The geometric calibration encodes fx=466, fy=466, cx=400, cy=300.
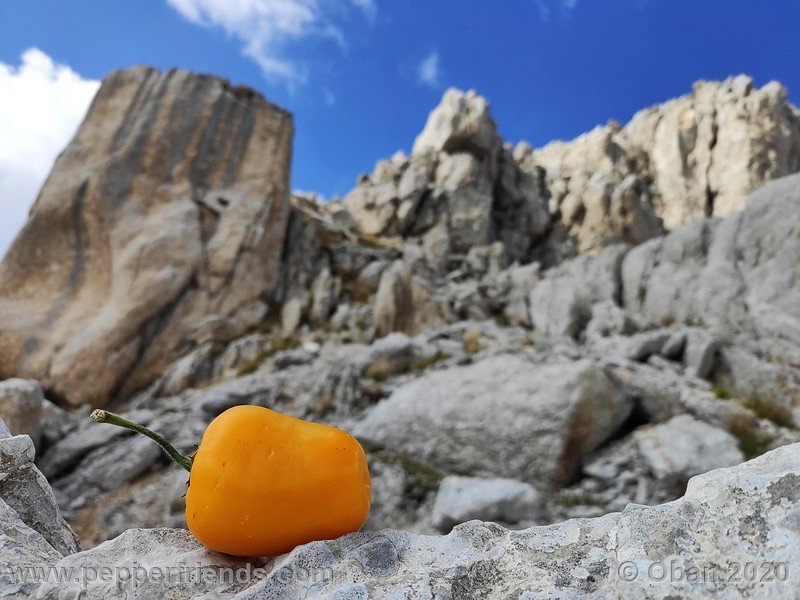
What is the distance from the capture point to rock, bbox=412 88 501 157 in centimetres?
5422

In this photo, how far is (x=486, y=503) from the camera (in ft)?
25.0

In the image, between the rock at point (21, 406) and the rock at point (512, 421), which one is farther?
the rock at point (21, 406)

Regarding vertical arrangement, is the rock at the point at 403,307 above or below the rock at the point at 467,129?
below

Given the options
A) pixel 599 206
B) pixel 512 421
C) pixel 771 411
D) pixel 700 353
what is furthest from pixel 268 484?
pixel 599 206

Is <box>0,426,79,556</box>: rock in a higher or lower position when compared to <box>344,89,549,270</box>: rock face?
lower

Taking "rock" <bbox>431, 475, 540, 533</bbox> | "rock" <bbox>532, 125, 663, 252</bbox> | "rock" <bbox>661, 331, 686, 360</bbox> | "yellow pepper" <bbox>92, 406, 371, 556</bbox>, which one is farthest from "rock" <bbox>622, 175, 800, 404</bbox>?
"rock" <bbox>532, 125, 663, 252</bbox>

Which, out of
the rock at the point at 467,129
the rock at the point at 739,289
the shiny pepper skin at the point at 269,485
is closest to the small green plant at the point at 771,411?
the rock at the point at 739,289

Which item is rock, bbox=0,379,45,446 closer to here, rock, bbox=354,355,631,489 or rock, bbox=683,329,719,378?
rock, bbox=354,355,631,489

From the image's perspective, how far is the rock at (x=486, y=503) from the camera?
7543mm

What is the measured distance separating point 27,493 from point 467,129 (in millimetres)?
56508

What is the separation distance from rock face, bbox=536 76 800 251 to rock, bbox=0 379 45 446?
194ft

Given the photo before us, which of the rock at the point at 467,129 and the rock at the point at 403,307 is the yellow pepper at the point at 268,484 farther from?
the rock at the point at 467,129

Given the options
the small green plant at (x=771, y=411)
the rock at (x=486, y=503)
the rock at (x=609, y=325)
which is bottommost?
the rock at (x=486, y=503)

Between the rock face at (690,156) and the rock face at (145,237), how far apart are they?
4416 centimetres
